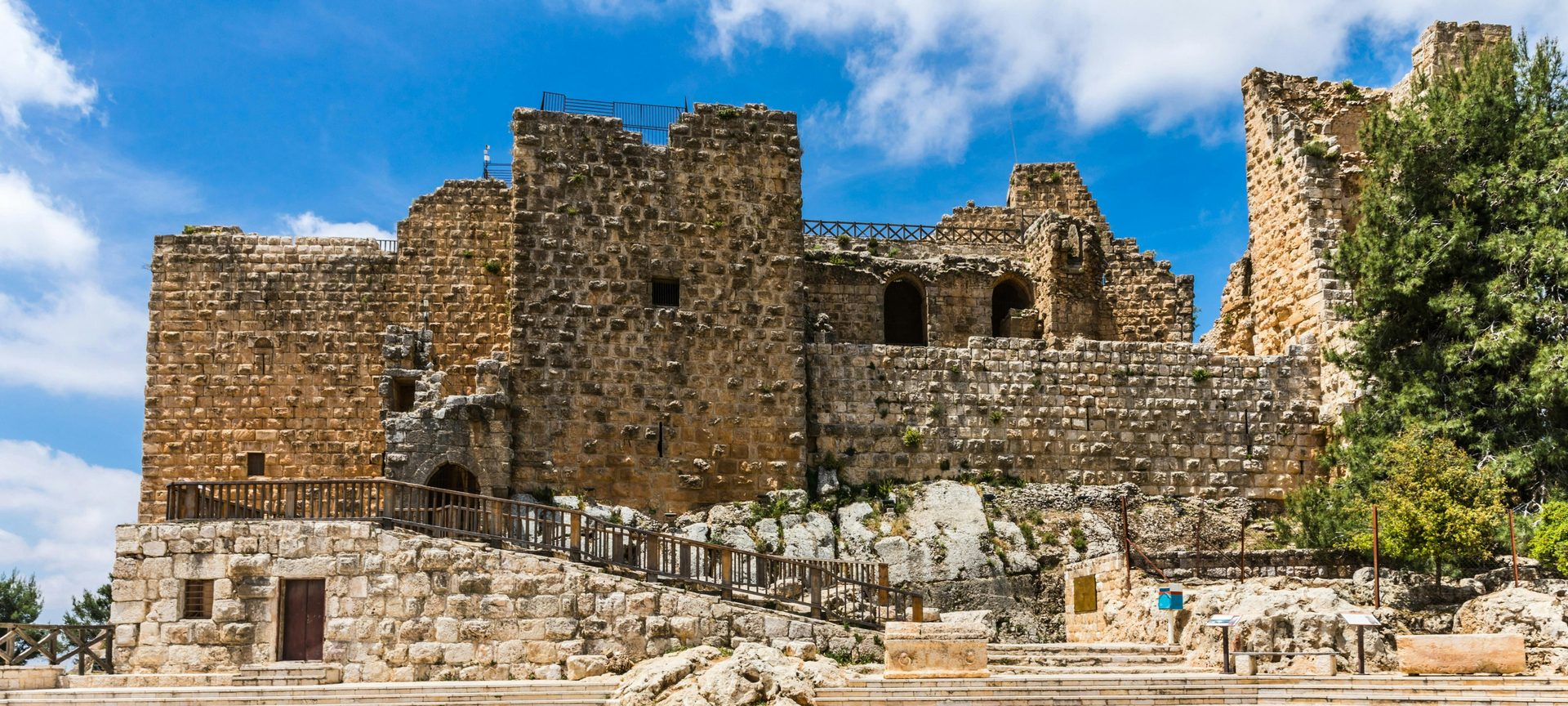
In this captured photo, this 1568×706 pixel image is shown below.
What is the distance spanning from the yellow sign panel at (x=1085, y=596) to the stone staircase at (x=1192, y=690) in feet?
14.8

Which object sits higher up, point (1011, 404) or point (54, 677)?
point (1011, 404)

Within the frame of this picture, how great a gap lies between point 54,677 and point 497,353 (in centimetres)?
819

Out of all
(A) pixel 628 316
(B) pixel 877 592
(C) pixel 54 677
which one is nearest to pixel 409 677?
(C) pixel 54 677

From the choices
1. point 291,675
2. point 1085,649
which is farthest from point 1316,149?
point 291,675

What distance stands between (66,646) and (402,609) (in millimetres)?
4126

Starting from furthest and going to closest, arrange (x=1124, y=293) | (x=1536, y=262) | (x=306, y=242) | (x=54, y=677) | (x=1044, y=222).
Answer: (x=1124, y=293) → (x=1044, y=222) → (x=306, y=242) → (x=1536, y=262) → (x=54, y=677)

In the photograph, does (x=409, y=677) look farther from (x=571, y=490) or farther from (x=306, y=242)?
(x=306, y=242)

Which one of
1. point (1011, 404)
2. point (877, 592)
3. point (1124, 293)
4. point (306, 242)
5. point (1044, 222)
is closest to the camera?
point (877, 592)

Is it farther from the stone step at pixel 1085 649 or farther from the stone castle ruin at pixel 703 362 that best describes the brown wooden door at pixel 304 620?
the stone step at pixel 1085 649

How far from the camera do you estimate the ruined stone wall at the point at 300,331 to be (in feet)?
75.6

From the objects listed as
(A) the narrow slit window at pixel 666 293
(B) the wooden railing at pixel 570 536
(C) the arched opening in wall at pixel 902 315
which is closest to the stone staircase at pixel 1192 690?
(B) the wooden railing at pixel 570 536

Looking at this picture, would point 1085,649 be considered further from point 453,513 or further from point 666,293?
point 666,293

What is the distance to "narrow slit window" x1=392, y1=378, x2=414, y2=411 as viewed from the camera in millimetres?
22641

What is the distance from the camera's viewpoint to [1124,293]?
28719 mm
